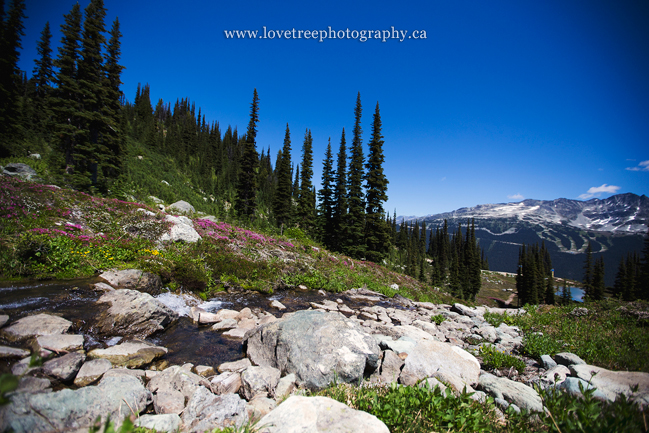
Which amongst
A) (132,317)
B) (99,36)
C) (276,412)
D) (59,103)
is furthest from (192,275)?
(99,36)

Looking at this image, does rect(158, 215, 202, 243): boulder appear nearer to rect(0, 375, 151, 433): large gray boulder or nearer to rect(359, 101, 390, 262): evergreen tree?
rect(0, 375, 151, 433): large gray boulder

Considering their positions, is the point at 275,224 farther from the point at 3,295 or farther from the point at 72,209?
the point at 3,295

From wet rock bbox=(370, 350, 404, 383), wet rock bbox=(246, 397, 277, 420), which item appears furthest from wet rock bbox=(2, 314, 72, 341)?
wet rock bbox=(370, 350, 404, 383)

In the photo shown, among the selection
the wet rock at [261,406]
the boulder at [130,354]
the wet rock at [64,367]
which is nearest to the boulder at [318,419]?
the wet rock at [261,406]

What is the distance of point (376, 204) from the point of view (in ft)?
99.3

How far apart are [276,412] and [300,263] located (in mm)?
14786

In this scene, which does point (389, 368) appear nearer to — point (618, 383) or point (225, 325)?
point (618, 383)

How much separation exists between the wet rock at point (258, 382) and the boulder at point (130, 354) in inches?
100

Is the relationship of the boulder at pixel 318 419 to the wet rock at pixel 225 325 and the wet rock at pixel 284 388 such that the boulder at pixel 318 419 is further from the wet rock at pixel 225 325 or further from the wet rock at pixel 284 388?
the wet rock at pixel 225 325

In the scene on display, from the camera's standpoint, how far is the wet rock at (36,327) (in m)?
5.15

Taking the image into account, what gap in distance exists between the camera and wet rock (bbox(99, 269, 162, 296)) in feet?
29.8

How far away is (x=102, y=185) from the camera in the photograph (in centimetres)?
2184

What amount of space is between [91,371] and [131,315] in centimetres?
243

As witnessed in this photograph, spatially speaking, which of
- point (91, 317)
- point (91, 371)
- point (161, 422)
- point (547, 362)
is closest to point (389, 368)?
point (547, 362)
